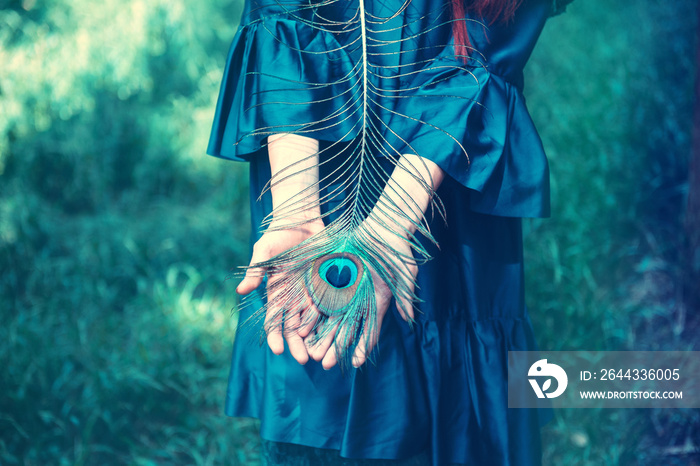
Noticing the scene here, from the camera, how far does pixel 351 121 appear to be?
74 centimetres

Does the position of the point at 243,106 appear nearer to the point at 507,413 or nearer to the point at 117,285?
A: the point at 507,413

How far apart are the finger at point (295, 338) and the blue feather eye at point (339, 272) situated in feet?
0.19

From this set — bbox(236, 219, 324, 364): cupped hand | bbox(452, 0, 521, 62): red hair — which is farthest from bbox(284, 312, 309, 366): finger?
bbox(452, 0, 521, 62): red hair

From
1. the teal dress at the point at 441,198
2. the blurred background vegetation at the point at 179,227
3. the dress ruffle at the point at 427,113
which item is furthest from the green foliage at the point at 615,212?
the dress ruffle at the point at 427,113

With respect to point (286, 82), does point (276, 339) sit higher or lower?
lower

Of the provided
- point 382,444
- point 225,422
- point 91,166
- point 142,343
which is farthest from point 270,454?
point 91,166

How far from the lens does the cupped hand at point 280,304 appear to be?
684 mm

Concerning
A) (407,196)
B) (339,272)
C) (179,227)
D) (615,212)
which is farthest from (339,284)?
(179,227)

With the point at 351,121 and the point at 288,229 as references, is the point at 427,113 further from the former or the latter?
the point at 288,229

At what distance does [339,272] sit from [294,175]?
0.14 metres

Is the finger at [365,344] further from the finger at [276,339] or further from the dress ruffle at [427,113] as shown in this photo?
the dress ruffle at [427,113]

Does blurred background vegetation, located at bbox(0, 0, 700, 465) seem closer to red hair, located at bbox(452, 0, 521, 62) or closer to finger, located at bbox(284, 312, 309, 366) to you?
finger, located at bbox(284, 312, 309, 366)

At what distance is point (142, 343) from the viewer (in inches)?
74.4

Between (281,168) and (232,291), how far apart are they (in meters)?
1.65
